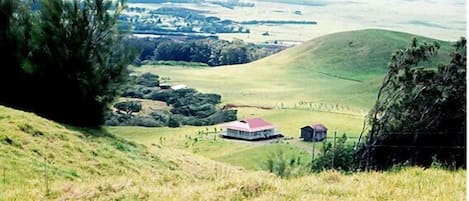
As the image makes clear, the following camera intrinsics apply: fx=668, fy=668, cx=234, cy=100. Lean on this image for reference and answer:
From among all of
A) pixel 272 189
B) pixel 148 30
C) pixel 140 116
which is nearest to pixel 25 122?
pixel 272 189

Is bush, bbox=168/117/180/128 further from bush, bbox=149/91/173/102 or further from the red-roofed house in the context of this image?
bush, bbox=149/91/173/102

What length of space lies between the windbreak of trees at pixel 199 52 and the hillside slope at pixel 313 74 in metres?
6.45

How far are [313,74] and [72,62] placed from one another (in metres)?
73.7

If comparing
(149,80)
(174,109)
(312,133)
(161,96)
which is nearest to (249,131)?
(312,133)

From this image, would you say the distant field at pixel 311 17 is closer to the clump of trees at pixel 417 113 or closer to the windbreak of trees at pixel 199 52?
the windbreak of trees at pixel 199 52

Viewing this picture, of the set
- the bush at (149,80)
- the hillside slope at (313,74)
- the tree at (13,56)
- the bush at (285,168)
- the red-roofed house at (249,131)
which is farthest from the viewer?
the bush at (149,80)

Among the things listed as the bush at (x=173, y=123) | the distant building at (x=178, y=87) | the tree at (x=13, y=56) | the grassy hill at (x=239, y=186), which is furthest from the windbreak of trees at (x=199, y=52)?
the grassy hill at (x=239, y=186)

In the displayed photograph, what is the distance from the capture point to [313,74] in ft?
309

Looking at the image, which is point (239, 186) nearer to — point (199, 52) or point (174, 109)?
point (174, 109)

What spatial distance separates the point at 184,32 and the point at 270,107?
69.6 meters

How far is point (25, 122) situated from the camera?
1623 cm

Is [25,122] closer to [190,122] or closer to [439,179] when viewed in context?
[439,179]

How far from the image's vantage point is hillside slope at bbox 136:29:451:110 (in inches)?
3009

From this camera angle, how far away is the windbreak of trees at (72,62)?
2241 cm
